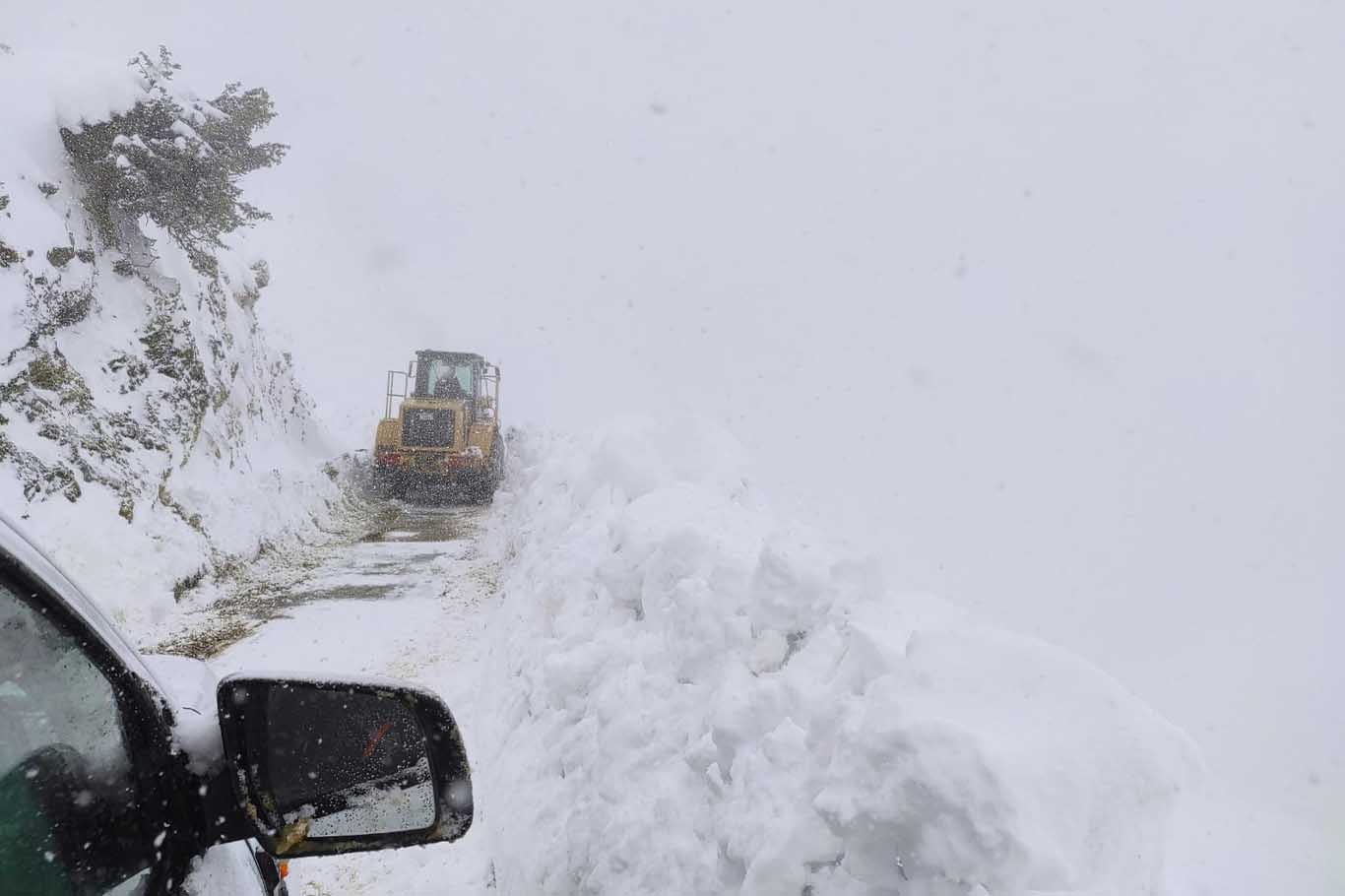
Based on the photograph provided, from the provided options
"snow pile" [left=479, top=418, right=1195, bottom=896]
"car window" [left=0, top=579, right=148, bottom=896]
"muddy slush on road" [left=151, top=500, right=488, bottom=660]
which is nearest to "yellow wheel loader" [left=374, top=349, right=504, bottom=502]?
"muddy slush on road" [left=151, top=500, right=488, bottom=660]

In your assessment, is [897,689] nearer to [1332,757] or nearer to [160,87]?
[160,87]

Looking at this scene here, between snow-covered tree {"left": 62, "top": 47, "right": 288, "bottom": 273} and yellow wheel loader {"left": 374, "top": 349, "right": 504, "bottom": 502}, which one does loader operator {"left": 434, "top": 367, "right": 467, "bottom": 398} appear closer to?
yellow wheel loader {"left": 374, "top": 349, "right": 504, "bottom": 502}

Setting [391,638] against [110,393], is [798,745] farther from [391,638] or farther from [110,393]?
[110,393]

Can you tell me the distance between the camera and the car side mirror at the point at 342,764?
1204mm

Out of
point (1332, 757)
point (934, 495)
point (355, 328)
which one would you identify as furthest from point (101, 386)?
point (355, 328)

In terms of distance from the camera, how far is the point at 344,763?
1.27 meters

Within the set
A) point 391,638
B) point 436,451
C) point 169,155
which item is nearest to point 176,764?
point 391,638

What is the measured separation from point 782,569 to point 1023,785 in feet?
4.82

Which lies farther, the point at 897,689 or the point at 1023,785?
the point at 897,689

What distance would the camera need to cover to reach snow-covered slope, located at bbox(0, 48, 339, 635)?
700cm

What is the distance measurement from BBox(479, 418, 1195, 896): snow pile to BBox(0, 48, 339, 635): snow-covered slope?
4897 millimetres

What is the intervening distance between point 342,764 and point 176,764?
24 cm

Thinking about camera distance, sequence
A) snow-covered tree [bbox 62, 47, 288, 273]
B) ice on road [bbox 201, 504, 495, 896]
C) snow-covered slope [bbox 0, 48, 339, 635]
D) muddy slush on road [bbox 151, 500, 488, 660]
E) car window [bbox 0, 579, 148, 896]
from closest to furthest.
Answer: car window [bbox 0, 579, 148, 896]
ice on road [bbox 201, 504, 495, 896]
muddy slush on road [bbox 151, 500, 488, 660]
snow-covered slope [bbox 0, 48, 339, 635]
snow-covered tree [bbox 62, 47, 288, 273]

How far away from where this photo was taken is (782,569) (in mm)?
3209
